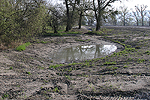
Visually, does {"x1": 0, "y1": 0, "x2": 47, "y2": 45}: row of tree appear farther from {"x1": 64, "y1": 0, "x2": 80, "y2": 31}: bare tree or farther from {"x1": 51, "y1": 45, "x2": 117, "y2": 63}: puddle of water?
{"x1": 64, "y1": 0, "x2": 80, "y2": 31}: bare tree

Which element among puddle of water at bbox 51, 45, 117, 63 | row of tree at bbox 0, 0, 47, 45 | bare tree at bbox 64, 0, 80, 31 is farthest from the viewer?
bare tree at bbox 64, 0, 80, 31

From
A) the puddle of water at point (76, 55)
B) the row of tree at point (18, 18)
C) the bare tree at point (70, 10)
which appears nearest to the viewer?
the row of tree at point (18, 18)

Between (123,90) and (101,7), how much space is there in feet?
78.7

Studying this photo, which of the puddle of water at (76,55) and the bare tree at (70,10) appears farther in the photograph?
the bare tree at (70,10)

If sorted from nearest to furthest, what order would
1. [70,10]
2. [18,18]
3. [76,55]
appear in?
[76,55]
[18,18]
[70,10]

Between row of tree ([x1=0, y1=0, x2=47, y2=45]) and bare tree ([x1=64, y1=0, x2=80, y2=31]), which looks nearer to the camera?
row of tree ([x1=0, y1=0, x2=47, y2=45])

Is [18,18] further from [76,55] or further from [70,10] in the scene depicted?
[70,10]

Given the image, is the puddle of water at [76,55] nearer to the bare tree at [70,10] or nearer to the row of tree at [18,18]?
the row of tree at [18,18]

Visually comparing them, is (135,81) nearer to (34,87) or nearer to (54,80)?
(54,80)

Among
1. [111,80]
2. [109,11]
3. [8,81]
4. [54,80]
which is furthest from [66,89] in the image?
[109,11]

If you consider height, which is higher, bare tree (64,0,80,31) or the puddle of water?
bare tree (64,0,80,31)

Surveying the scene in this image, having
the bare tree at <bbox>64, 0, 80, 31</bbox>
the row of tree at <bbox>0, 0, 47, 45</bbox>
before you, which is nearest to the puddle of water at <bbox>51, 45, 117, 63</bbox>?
the row of tree at <bbox>0, 0, 47, 45</bbox>

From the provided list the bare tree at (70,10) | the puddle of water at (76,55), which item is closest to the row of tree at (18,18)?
the puddle of water at (76,55)

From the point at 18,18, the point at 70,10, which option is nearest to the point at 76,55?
the point at 18,18
